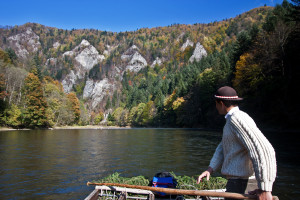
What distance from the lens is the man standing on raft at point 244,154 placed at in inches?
94.9

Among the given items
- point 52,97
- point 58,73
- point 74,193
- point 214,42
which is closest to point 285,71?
point 74,193

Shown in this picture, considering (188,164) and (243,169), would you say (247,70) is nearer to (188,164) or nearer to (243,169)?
(188,164)

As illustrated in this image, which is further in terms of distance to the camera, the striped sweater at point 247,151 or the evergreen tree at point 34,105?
the evergreen tree at point 34,105

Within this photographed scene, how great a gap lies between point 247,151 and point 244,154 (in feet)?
0.35

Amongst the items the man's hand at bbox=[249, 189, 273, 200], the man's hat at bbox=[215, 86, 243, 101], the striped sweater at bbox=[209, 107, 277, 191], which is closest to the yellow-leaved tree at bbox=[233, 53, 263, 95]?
the man's hat at bbox=[215, 86, 243, 101]

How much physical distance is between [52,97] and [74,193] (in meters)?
63.3

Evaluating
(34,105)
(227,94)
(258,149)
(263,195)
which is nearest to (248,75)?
(227,94)

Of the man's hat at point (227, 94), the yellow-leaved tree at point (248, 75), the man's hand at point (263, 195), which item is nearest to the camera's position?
the man's hand at point (263, 195)

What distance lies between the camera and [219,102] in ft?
10.4

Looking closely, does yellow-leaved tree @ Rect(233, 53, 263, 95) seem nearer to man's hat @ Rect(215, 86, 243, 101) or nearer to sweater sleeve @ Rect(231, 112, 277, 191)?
man's hat @ Rect(215, 86, 243, 101)

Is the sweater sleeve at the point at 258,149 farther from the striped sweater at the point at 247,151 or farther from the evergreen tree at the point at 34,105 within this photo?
the evergreen tree at the point at 34,105

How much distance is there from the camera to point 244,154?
284 centimetres

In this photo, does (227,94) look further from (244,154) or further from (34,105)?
(34,105)

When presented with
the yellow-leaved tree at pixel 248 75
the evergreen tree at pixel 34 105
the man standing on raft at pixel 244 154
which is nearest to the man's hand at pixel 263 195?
the man standing on raft at pixel 244 154
